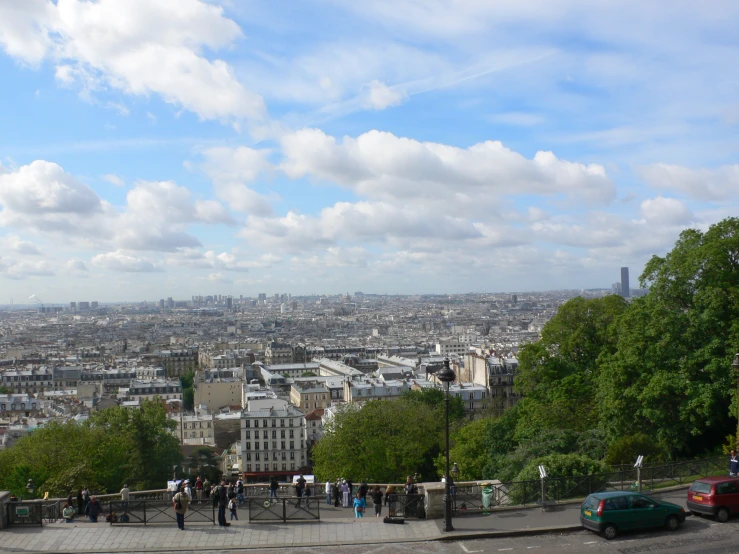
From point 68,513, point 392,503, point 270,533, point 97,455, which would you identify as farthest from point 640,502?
point 97,455

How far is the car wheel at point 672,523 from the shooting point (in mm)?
18281

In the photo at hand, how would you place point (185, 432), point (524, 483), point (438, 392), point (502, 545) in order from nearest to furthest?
point (502, 545)
point (524, 483)
point (438, 392)
point (185, 432)

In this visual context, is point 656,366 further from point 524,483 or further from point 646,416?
point 524,483

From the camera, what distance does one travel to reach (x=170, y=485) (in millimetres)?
25438

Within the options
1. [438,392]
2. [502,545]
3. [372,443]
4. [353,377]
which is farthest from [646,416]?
[353,377]

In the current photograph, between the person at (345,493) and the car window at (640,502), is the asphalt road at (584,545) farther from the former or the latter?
the person at (345,493)

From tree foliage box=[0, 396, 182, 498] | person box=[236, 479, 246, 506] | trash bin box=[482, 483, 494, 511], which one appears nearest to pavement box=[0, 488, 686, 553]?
trash bin box=[482, 483, 494, 511]

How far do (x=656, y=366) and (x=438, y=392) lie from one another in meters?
37.5

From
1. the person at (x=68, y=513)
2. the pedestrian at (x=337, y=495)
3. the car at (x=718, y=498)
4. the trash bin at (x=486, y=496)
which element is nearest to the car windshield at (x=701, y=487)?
the car at (x=718, y=498)

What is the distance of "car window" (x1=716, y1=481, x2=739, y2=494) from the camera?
18.8 m

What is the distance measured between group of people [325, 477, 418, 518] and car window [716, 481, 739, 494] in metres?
7.88

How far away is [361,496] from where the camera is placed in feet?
70.1

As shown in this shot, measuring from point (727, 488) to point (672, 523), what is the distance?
73.3 inches

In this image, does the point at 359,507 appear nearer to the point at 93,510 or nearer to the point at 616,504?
the point at 616,504
